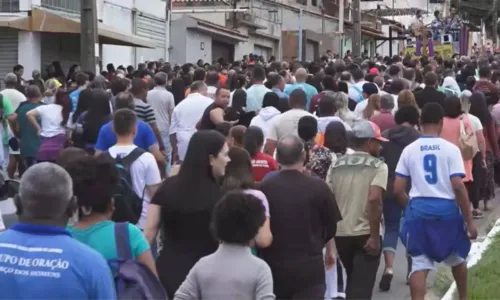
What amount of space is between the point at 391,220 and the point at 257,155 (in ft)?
6.19

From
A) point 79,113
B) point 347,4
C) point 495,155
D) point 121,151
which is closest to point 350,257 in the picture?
point 121,151

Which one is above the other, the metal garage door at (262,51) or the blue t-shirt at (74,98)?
the metal garage door at (262,51)

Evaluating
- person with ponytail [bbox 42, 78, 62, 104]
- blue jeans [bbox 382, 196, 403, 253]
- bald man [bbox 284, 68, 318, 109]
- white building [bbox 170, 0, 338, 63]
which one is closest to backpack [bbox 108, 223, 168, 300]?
blue jeans [bbox 382, 196, 403, 253]

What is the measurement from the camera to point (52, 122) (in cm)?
1313

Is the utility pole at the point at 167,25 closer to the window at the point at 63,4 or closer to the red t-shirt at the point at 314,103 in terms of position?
the window at the point at 63,4

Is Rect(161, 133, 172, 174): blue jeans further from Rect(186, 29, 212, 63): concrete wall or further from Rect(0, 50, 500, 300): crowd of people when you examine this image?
Rect(186, 29, 212, 63): concrete wall

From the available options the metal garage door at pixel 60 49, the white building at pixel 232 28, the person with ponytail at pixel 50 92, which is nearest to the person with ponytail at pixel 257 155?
the person with ponytail at pixel 50 92

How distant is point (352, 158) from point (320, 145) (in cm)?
132

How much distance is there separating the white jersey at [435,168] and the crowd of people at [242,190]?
0.4 inches

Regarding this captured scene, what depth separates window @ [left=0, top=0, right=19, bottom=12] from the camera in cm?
2623

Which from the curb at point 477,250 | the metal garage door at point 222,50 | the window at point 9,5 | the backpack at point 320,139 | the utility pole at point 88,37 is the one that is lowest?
the curb at point 477,250

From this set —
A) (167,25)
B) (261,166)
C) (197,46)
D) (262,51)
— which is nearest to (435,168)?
(261,166)

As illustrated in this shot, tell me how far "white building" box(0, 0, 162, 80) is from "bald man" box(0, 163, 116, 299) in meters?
21.1

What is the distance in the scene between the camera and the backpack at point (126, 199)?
7211 mm
